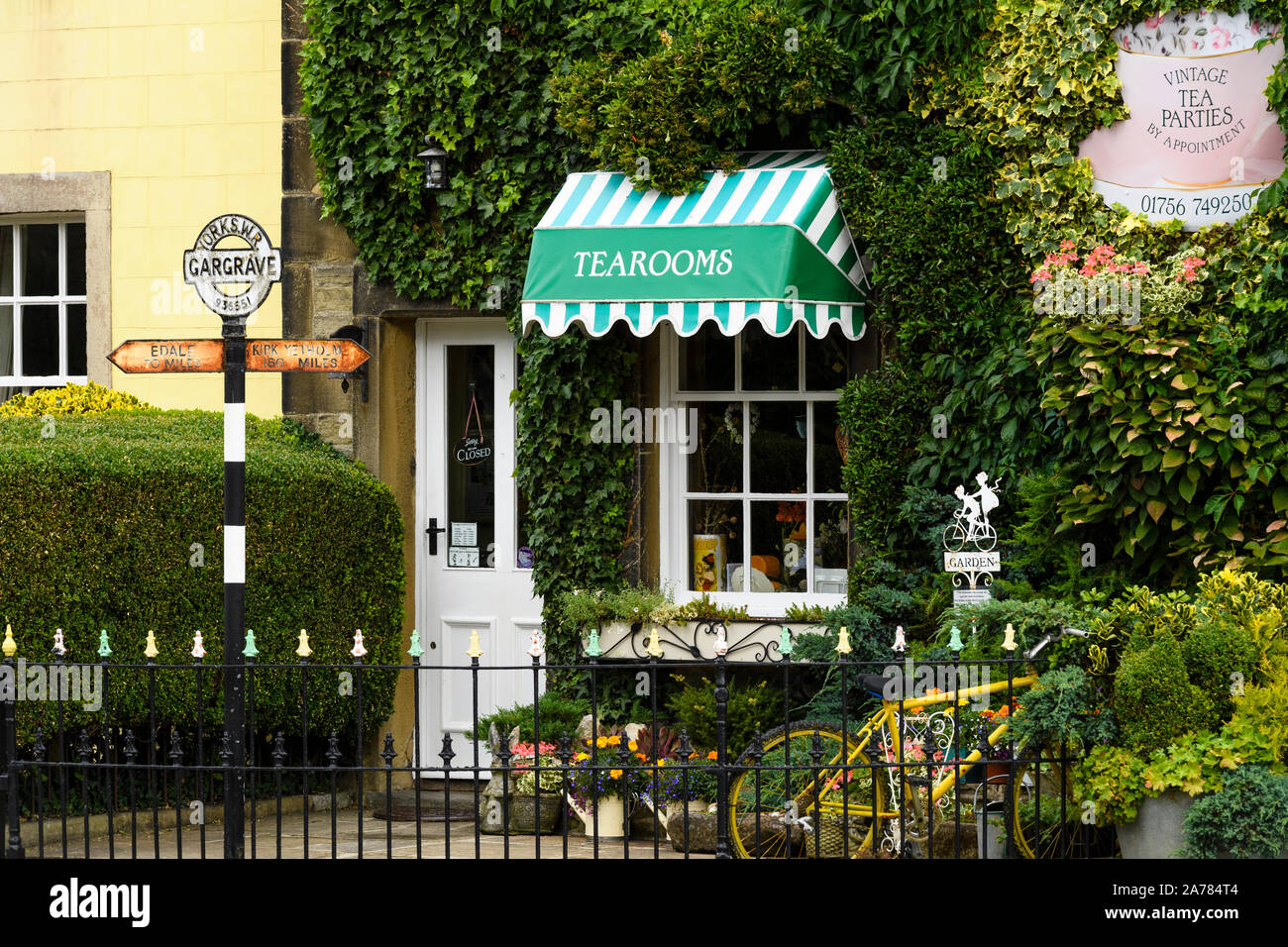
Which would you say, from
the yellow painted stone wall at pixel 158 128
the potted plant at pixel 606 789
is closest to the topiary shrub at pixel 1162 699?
the potted plant at pixel 606 789

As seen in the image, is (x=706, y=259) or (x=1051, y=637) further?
(x=706, y=259)

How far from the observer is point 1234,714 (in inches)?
244

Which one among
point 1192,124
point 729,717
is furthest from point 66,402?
point 1192,124

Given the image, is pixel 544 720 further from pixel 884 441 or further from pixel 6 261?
pixel 6 261

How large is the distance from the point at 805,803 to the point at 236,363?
3191 mm

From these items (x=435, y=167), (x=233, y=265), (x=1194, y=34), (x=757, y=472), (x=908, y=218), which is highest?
(x=1194, y=34)

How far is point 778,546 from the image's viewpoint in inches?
377

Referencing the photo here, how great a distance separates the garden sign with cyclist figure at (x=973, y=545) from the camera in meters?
8.38

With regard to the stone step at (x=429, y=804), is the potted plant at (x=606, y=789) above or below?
above

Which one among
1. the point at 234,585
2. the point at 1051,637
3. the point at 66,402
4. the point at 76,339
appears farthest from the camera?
the point at 76,339

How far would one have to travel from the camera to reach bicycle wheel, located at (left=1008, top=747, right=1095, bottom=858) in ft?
21.9

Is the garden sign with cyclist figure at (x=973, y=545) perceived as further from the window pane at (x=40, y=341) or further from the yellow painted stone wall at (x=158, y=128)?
the window pane at (x=40, y=341)
